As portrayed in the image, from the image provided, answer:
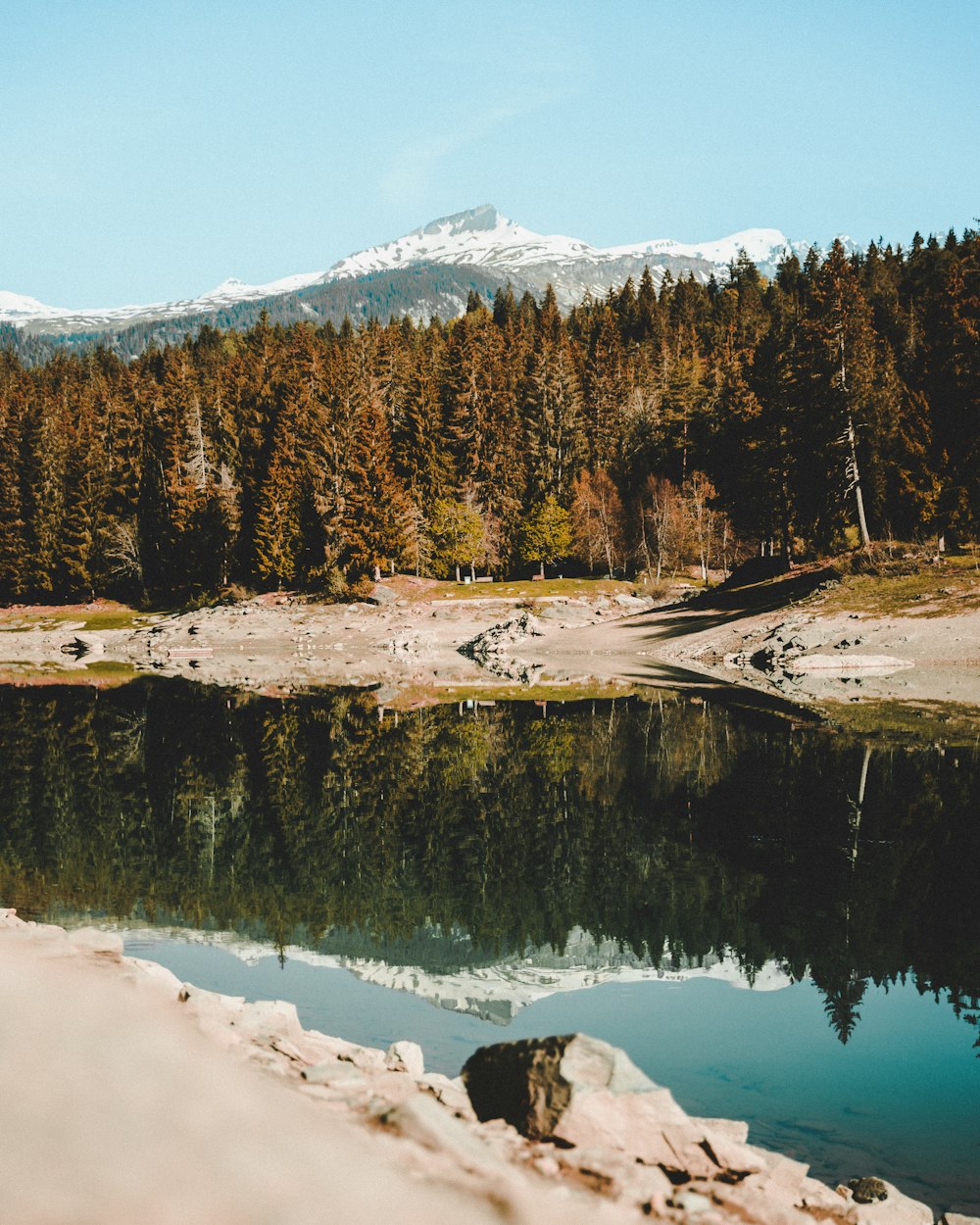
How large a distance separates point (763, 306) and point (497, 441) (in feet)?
213

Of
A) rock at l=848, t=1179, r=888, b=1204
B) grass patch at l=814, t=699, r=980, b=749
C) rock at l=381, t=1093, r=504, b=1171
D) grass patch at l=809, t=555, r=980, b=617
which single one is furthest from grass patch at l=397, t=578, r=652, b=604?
rock at l=381, t=1093, r=504, b=1171

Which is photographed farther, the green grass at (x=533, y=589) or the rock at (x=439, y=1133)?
the green grass at (x=533, y=589)

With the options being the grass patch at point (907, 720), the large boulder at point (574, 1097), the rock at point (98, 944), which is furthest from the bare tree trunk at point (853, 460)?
the large boulder at point (574, 1097)

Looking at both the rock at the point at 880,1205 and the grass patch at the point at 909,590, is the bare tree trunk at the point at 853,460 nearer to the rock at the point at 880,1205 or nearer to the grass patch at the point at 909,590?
the grass patch at the point at 909,590

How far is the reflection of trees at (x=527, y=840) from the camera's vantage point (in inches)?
509

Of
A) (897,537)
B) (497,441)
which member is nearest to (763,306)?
(497,441)

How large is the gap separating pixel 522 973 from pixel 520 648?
46601mm

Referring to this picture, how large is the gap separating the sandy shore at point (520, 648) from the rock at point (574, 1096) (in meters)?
30.5

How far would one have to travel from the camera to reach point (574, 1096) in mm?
6496

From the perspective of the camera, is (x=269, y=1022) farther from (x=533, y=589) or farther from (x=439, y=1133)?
(x=533, y=589)

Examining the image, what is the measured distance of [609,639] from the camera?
57.0 meters

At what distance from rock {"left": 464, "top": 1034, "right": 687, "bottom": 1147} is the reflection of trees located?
431cm

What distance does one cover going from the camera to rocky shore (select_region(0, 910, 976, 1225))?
4.99 m

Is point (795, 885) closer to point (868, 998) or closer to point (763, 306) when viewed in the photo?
point (868, 998)
